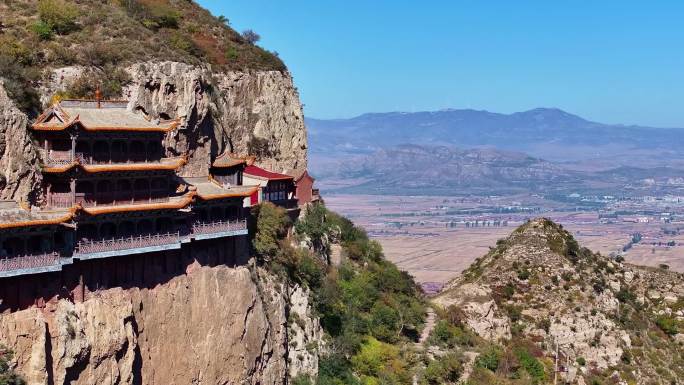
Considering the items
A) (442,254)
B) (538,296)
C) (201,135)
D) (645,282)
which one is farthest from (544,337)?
(442,254)

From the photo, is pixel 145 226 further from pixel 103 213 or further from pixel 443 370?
pixel 443 370

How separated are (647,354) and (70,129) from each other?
167 feet

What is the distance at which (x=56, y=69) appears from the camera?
45.0 meters

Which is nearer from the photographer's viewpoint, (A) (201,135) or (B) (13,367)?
(B) (13,367)

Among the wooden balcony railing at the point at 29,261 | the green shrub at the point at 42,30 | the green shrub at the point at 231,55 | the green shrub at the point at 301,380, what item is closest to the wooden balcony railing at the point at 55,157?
the wooden balcony railing at the point at 29,261

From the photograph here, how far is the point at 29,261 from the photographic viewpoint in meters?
34.8

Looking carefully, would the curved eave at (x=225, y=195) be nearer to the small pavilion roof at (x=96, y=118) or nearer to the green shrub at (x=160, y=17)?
the small pavilion roof at (x=96, y=118)

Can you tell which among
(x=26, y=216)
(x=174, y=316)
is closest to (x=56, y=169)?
(x=26, y=216)

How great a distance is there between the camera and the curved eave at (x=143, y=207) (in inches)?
1478

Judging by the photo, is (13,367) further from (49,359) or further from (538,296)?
(538,296)

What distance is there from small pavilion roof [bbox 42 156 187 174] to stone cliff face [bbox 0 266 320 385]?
17.7 ft

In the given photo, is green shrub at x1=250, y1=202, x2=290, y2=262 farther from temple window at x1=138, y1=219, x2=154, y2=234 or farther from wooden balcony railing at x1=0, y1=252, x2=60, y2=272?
wooden balcony railing at x1=0, y1=252, x2=60, y2=272

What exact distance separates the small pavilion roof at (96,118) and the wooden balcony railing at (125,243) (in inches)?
191

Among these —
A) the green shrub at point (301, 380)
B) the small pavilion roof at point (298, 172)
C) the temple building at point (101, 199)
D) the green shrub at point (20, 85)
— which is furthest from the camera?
the small pavilion roof at point (298, 172)
